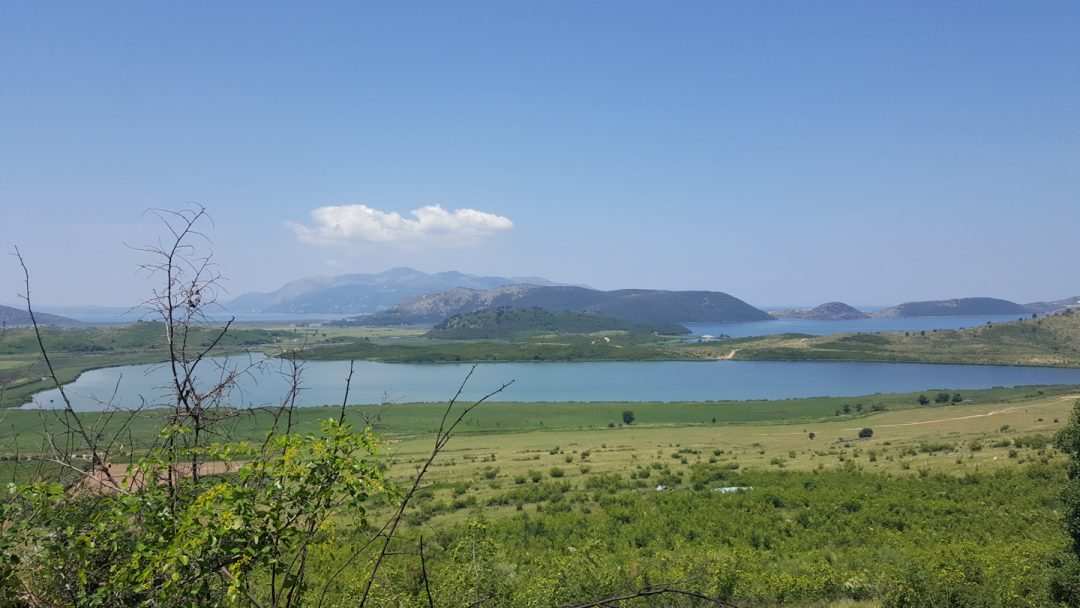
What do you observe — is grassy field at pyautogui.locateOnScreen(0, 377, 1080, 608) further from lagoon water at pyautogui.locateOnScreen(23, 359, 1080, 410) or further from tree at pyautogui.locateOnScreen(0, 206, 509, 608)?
lagoon water at pyautogui.locateOnScreen(23, 359, 1080, 410)

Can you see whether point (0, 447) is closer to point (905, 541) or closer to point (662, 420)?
point (905, 541)

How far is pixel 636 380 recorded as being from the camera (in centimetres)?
9619

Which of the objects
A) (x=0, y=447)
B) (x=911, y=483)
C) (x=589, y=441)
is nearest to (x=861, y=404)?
(x=589, y=441)

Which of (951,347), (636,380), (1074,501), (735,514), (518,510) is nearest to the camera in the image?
(1074,501)

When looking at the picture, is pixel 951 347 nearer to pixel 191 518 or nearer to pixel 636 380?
pixel 636 380

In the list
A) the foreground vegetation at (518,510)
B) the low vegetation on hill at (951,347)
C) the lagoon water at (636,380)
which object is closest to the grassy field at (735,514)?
the foreground vegetation at (518,510)

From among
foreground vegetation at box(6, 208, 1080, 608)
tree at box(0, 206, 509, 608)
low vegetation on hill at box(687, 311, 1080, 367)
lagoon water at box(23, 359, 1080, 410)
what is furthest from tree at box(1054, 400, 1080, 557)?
low vegetation on hill at box(687, 311, 1080, 367)

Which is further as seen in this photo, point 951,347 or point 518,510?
point 951,347

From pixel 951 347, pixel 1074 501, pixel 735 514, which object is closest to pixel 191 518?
pixel 1074 501

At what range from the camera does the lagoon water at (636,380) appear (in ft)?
254

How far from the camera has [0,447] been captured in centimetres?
537

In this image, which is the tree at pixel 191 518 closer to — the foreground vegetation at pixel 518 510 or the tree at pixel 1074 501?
the foreground vegetation at pixel 518 510

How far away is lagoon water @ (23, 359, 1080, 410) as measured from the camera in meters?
77.5

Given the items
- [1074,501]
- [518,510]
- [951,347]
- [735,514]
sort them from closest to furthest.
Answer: [1074,501] < [735,514] < [518,510] < [951,347]
